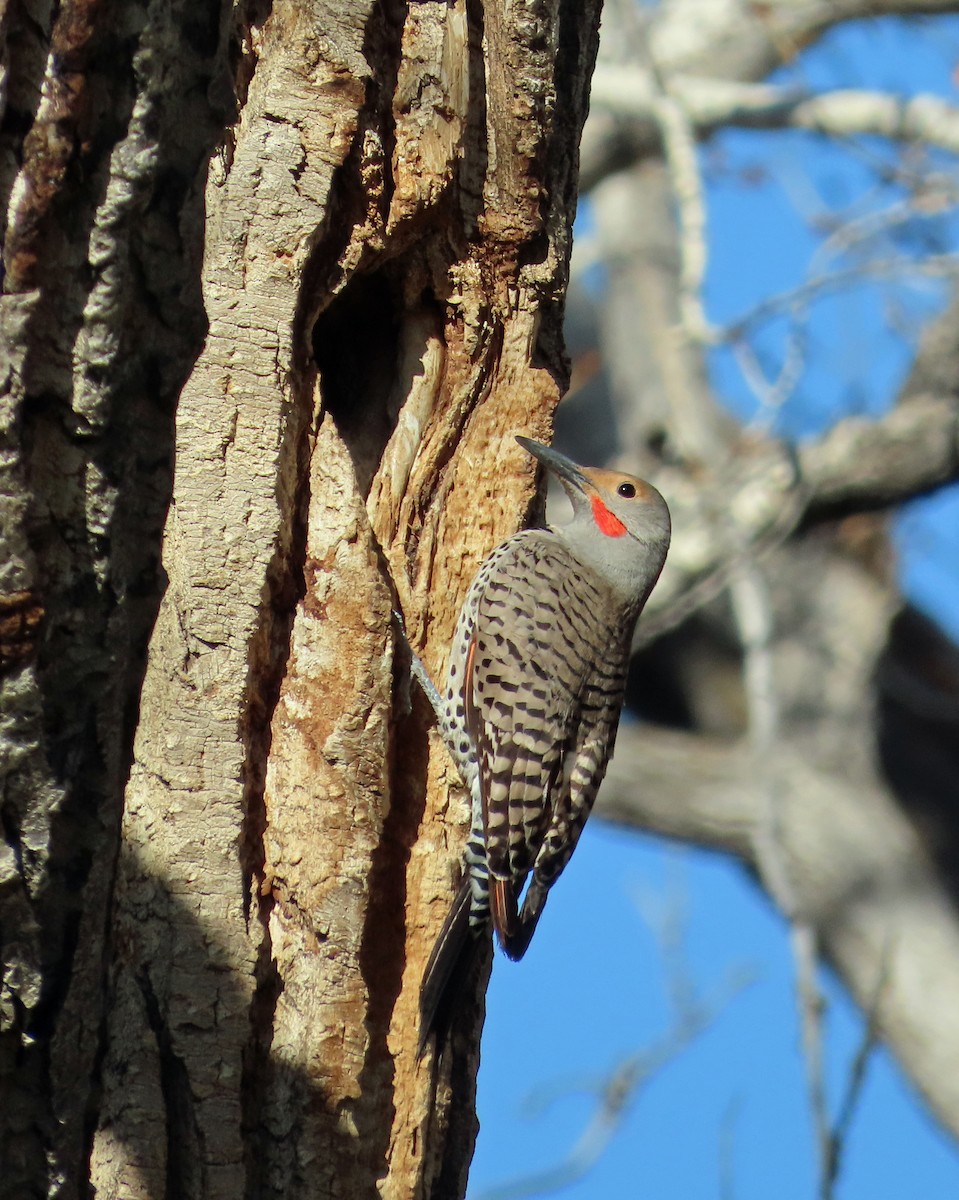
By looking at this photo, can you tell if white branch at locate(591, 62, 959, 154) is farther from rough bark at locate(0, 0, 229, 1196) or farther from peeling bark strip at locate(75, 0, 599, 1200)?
rough bark at locate(0, 0, 229, 1196)

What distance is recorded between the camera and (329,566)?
284cm

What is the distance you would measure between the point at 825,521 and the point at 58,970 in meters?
5.37

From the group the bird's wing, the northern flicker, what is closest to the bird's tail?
the northern flicker

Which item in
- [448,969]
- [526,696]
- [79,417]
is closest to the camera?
[79,417]

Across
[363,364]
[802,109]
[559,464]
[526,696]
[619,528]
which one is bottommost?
[526,696]

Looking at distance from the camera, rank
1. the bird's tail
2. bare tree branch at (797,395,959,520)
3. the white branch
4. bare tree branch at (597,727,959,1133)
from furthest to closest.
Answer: bare tree branch at (597,727,959,1133) → the white branch → bare tree branch at (797,395,959,520) → the bird's tail

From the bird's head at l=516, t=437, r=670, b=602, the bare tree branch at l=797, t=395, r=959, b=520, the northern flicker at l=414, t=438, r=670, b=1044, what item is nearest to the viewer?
the northern flicker at l=414, t=438, r=670, b=1044

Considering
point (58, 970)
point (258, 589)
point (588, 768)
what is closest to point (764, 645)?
point (588, 768)

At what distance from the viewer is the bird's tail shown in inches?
106

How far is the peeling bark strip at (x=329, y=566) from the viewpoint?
7.70 ft

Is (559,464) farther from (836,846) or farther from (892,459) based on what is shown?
(836,846)

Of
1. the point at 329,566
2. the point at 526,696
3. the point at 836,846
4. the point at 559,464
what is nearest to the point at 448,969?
the point at 329,566

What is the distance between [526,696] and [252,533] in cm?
130

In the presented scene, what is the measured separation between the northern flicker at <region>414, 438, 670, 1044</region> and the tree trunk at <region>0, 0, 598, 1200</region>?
167 millimetres
